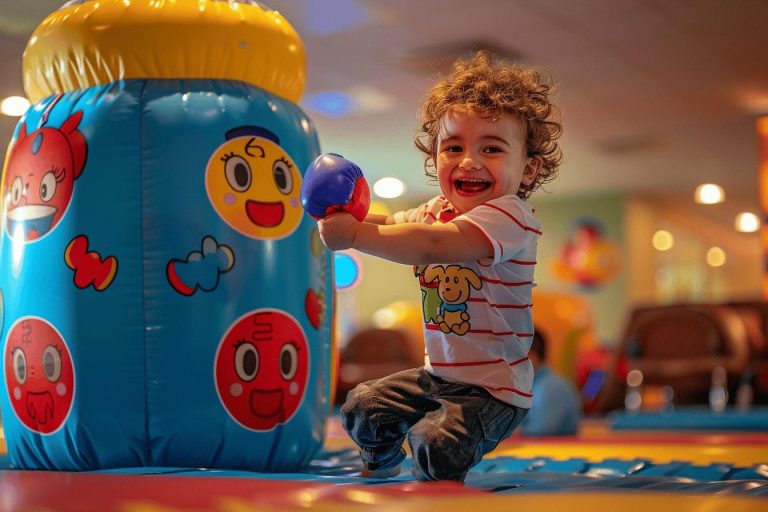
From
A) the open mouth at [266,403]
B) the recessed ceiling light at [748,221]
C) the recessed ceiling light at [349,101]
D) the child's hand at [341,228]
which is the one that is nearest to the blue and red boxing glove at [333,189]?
the child's hand at [341,228]

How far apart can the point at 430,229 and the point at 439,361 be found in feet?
1.03

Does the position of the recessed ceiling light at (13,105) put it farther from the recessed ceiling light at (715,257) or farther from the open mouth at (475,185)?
the recessed ceiling light at (715,257)

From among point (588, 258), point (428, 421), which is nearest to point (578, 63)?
point (588, 258)

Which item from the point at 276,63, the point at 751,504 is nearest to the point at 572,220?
the point at 276,63

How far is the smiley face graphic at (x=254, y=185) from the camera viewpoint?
2443 millimetres

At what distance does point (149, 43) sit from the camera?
2502 mm

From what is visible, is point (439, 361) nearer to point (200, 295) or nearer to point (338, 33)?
point (200, 295)

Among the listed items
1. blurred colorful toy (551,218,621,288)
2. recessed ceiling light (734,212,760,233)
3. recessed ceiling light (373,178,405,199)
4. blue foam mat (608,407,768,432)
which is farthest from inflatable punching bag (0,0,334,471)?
recessed ceiling light (734,212,760,233)

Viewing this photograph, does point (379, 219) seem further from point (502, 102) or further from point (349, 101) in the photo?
point (349, 101)

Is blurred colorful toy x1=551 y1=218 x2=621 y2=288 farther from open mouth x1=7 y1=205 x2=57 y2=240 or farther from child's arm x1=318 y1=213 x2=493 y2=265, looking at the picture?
child's arm x1=318 y1=213 x2=493 y2=265

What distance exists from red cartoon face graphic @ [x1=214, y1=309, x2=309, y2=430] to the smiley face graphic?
0.77ft

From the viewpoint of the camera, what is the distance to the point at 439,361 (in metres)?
2.01

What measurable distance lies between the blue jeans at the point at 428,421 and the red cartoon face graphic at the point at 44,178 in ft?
3.09

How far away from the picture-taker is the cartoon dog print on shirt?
6.51 ft
